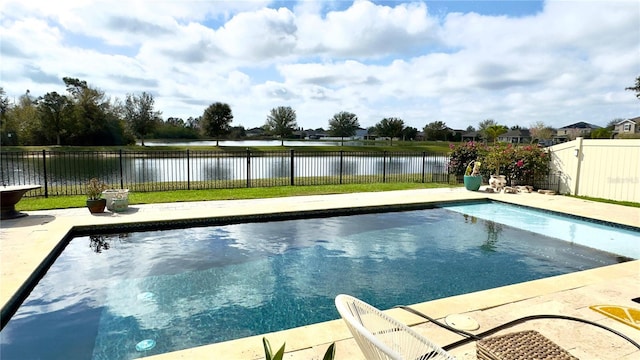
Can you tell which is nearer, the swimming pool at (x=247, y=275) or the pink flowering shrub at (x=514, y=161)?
the swimming pool at (x=247, y=275)

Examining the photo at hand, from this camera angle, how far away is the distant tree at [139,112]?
119ft

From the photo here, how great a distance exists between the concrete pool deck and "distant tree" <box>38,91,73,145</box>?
31546 mm

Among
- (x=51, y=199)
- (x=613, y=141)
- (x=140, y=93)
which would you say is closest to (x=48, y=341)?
(x=51, y=199)

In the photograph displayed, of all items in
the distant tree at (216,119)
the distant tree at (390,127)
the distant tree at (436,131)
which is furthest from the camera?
the distant tree at (436,131)

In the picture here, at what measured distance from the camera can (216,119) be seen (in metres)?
38.3

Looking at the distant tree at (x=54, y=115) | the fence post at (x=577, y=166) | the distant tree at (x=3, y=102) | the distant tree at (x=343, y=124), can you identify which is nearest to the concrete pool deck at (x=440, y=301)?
the fence post at (x=577, y=166)

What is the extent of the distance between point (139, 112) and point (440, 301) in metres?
39.2

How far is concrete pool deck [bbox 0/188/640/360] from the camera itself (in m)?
2.51

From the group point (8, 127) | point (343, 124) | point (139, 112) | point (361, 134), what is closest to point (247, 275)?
point (139, 112)

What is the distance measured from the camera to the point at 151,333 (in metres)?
3.27

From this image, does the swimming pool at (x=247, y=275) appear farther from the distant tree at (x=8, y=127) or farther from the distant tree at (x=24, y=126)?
the distant tree at (x=24, y=126)

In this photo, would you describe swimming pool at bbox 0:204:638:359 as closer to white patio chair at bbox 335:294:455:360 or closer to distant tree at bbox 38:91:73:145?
white patio chair at bbox 335:294:455:360

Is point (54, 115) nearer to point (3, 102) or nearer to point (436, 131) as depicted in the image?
point (3, 102)

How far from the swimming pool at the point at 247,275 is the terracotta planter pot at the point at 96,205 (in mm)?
1163
